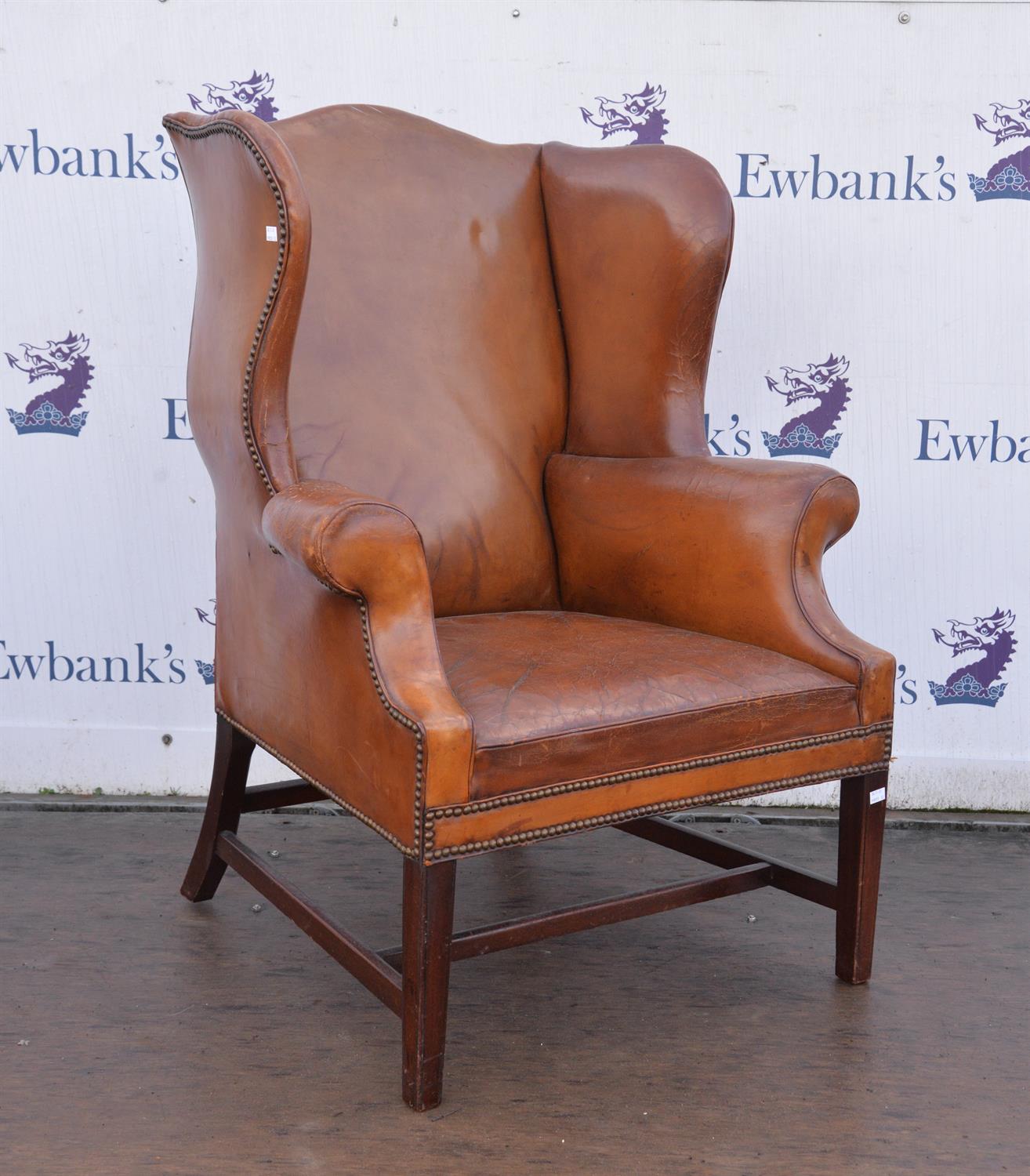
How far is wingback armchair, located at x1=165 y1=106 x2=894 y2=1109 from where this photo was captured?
1.39 meters

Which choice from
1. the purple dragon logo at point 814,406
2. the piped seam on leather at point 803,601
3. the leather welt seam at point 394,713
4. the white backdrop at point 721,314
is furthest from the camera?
the purple dragon logo at point 814,406

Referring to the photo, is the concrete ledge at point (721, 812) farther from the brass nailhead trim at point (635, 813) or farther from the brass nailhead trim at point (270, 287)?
the brass nailhead trim at point (270, 287)

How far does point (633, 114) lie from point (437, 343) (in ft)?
2.66

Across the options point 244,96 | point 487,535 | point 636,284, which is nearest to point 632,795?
point 487,535

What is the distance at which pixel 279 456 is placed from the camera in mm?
1545

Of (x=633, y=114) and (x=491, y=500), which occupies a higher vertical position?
(x=633, y=114)

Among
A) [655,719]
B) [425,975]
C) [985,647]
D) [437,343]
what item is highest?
[437,343]

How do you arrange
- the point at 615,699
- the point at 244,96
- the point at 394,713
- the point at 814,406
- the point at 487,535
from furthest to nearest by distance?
the point at 814,406 → the point at 244,96 → the point at 487,535 → the point at 615,699 → the point at 394,713

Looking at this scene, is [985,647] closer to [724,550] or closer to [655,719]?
[724,550]

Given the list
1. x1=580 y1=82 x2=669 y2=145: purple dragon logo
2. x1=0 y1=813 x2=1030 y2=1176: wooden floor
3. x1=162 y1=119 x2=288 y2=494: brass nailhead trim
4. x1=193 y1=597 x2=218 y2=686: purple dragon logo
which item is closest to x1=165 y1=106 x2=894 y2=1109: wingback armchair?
x1=162 y1=119 x2=288 y2=494: brass nailhead trim

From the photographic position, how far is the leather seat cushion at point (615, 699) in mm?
1388

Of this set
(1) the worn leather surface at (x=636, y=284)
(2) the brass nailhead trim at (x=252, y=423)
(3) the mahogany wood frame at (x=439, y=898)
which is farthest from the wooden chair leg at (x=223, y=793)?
(1) the worn leather surface at (x=636, y=284)

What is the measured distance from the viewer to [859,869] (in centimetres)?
171

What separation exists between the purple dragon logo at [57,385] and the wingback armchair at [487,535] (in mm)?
790
